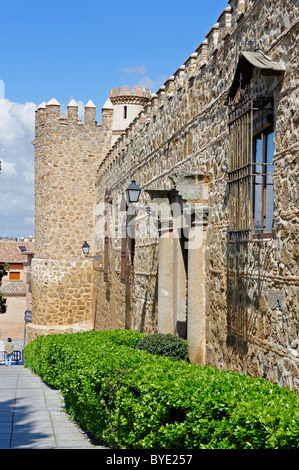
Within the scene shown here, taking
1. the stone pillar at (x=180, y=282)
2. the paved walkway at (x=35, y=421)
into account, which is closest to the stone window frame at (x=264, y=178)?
the paved walkway at (x=35, y=421)

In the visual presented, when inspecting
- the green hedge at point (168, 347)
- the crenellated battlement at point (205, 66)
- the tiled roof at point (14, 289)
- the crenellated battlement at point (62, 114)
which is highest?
the crenellated battlement at point (62, 114)

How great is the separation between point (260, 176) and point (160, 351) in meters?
3.35

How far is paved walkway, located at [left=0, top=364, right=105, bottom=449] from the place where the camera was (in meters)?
Result: 6.03

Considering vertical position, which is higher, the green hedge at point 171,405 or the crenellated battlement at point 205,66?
the crenellated battlement at point 205,66

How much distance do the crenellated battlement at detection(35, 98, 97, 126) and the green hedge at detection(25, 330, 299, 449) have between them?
1454 centimetres

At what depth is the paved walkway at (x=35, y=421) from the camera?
6.03 meters

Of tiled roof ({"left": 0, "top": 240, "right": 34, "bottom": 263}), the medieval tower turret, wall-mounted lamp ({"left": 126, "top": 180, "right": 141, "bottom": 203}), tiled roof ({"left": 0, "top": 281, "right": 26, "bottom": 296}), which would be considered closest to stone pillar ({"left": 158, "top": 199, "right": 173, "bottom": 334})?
wall-mounted lamp ({"left": 126, "top": 180, "right": 141, "bottom": 203})

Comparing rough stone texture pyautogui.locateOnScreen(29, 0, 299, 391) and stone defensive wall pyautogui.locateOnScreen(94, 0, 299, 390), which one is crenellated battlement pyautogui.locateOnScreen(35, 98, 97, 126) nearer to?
rough stone texture pyautogui.locateOnScreen(29, 0, 299, 391)

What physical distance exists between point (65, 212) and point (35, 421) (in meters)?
14.2

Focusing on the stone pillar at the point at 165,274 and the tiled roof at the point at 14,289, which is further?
the tiled roof at the point at 14,289

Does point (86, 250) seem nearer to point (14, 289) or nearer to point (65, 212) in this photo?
point (65, 212)

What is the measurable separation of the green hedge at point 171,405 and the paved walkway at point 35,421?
0.72 feet

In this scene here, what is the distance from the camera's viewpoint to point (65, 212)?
68.5 feet

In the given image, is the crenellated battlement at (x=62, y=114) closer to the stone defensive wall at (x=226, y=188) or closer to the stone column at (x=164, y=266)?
the stone defensive wall at (x=226, y=188)
